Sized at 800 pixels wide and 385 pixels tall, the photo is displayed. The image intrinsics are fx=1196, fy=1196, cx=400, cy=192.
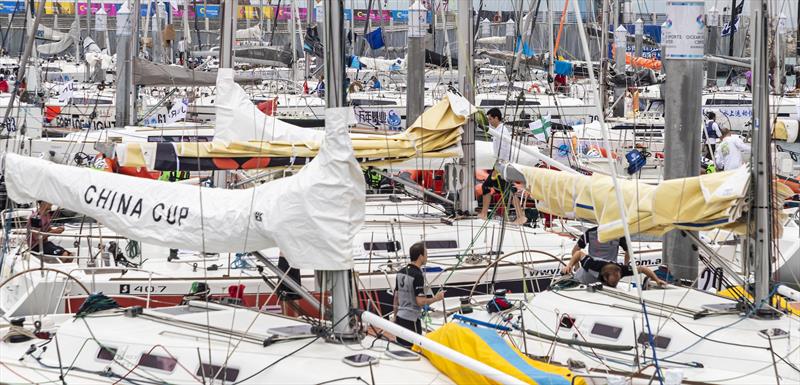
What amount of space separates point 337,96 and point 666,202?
2846 mm

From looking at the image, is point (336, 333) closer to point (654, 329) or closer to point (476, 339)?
point (476, 339)

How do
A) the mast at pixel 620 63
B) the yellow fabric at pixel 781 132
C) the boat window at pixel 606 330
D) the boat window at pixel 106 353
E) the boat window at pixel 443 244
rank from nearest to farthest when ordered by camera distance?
the boat window at pixel 106 353, the boat window at pixel 606 330, the yellow fabric at pixel 781 132, the boat window at pixel 443 244, the mast at pixel 620 63

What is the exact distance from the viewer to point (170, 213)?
879 cm

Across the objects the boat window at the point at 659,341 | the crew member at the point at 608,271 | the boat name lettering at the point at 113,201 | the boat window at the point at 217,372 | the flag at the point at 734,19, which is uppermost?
the flag at the point at 734,19

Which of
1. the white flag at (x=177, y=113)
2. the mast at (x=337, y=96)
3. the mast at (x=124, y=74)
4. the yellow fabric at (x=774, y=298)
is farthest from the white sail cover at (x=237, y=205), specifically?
the white flag at (x=177, y=113)

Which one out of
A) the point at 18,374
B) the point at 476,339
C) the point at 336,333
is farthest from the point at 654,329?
the point at 18,374

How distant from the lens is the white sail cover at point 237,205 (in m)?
8.29

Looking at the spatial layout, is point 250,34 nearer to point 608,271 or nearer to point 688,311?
point 608,271

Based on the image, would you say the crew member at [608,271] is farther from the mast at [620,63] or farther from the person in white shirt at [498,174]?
the mast at [620,63]

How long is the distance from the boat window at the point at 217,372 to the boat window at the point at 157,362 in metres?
0.22

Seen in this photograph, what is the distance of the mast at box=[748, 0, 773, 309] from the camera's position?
909 cm

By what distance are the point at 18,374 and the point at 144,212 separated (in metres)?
1.45

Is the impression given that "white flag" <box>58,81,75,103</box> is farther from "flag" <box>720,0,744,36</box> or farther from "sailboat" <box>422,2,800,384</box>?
"sailboat" <box>422,2,800,384</box>

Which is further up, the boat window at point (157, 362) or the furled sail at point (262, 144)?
the furled sail at point (262, 144)
